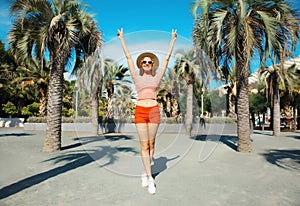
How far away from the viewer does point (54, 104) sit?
9242 millimetres

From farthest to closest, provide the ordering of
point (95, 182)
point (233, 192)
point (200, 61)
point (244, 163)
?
point (200, 61) < point (244, 163) < point (95, 182) < point (233, 192)

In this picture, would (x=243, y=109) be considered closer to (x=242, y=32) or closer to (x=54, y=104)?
(x=242, y=32)

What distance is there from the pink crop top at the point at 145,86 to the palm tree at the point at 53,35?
18.3 ft

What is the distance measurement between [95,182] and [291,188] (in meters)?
3.84

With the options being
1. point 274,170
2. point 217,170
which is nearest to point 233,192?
point 217,170

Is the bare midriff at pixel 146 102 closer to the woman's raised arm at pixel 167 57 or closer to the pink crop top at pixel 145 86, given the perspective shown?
the pink crop top at pixel 145 86

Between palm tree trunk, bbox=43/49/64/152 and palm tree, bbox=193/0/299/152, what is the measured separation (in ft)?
17.6

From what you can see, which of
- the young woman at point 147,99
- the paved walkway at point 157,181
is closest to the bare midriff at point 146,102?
the young woman at point 147,99

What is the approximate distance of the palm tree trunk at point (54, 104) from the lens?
9.16 meters

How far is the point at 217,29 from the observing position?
8.33 m

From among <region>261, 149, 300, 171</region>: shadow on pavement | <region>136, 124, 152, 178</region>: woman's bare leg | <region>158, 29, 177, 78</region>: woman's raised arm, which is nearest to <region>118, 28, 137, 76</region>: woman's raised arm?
<region>158, 29, 177, 78</region>: woman's raised arm

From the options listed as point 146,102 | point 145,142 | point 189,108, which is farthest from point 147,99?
point 189,108

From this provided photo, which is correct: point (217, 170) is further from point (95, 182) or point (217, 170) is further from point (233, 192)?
point (95, 182)

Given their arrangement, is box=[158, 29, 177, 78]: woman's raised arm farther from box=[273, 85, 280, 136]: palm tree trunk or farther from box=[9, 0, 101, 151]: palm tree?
box=[273, 85, 280, 136]: palm tree trunk
